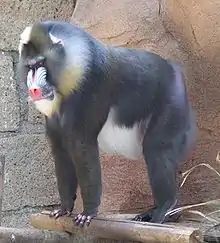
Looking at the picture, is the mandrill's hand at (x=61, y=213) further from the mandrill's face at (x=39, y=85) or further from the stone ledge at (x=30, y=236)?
the mandrill's face at (x=39, y=85)

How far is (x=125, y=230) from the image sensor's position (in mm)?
1730

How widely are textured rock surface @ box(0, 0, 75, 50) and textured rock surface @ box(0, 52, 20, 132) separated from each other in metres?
0.06

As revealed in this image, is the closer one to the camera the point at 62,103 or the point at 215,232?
the point at 215,232

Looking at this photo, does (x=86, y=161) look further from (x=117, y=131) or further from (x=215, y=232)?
(x=215, y=232)

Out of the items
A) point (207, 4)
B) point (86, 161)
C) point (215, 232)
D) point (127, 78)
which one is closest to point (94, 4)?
point (207, 4)

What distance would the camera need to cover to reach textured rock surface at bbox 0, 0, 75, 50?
8.41ft

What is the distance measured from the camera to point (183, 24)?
235 centimetres

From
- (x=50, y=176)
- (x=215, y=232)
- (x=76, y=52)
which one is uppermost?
(x=76, y=52)

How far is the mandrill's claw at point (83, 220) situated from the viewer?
1.86 metres

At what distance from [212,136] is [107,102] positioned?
0.50m

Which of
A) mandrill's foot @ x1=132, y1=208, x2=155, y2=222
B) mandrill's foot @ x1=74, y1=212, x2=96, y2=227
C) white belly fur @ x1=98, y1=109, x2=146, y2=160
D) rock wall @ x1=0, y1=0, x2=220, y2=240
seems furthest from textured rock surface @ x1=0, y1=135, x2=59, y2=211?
mandrill's foot @ x1=74, y1=212, x2=96, y2=227

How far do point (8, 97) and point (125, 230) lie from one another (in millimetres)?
959

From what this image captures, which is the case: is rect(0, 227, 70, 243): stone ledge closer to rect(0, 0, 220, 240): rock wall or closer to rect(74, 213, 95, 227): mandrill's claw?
rect(74, 213, 95, 227): mandrill's claw

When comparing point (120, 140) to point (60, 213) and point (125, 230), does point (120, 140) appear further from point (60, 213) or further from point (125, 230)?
point (125, 230)
